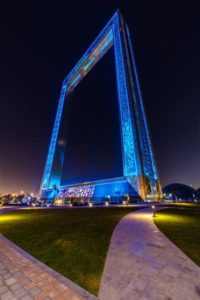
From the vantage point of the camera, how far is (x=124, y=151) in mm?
34844

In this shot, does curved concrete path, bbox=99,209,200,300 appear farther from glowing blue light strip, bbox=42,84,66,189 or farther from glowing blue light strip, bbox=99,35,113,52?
glowing blue light strip, bbox=99,35,113,52

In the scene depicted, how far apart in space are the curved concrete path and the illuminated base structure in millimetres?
27406

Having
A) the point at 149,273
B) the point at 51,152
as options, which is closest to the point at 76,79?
the point at 51,152

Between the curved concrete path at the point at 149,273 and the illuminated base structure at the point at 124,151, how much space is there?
27406mm

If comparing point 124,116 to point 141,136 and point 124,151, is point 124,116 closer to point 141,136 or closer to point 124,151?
point 141,136

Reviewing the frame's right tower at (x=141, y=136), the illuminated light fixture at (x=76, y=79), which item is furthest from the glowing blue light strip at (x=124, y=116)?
the illuminated light fixture at (x=76, y=79)

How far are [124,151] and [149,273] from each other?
32.2m

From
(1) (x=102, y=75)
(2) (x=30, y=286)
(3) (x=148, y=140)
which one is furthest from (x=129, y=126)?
(2) (x=30, y=286)

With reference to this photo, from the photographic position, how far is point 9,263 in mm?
3691

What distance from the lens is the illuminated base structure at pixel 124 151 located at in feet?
107

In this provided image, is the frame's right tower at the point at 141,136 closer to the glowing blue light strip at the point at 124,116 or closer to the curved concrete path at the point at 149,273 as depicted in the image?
the glowing blue light strip at the point at 124,116

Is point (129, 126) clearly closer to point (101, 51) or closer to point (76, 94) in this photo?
point (101, 51)

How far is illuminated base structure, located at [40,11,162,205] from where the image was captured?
3269 cm

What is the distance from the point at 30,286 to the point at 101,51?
64741 millimetres
